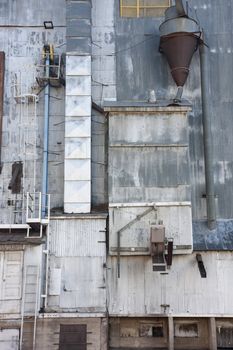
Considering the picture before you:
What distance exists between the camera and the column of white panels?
19.2 metres

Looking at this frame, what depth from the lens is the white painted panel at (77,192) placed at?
19.2 metres

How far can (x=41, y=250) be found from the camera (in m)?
18.0

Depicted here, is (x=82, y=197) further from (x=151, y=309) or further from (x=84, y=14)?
(x=84, y=14)

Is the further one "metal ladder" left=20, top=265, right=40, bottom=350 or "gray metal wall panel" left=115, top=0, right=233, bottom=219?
"gray metal wall panel" left=115, top=0, right=233, bottom=219

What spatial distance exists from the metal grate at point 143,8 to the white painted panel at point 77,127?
19.1ft

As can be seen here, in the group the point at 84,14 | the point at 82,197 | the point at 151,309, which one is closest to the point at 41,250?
the point at 82,197

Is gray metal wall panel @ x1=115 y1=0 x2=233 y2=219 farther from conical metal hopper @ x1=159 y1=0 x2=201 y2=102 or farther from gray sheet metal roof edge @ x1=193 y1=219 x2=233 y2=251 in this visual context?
conical metal hopper @ x1=159 y1=0 x2=201 y2=102

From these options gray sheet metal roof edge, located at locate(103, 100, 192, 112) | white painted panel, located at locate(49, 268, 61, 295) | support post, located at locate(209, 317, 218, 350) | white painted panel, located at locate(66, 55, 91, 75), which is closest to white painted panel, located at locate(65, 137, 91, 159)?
gray sheet metal roof edge, located at locate(103, 100, 192, 112)

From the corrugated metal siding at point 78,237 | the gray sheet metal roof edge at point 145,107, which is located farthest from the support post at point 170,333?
the gray sheet metal roof edge at point 145,107

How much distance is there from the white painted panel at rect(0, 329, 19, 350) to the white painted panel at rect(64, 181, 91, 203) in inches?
213

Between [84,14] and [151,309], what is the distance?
42.4 feet

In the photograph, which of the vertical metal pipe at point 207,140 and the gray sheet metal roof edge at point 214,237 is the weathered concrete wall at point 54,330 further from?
the vertical metal pipe at point 207,140

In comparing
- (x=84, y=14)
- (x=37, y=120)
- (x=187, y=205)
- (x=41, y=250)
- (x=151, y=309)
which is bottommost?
(x=151, y=309)

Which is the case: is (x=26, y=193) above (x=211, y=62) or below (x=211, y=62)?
below
